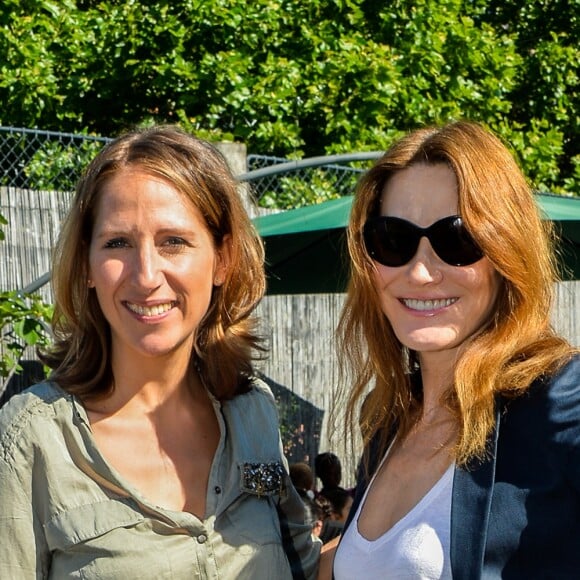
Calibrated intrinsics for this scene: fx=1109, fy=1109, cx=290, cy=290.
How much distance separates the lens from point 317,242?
16.7 ft

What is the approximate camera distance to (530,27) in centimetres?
1311

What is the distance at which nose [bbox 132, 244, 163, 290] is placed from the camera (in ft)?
7.36

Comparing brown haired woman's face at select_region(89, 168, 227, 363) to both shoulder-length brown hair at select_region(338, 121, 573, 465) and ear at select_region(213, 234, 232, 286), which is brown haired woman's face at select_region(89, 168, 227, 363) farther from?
shoulder-length brown hair at select_region(338, 121, 573, 465)

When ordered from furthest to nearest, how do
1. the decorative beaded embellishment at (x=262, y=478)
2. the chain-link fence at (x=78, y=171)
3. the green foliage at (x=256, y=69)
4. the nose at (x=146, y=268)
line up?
the green foliage at (x=256, y=69) < the chain-link fence at (x=78, y=171) < the decorative beaded embellishment at (x=262, y=478) < the nose at (x=146, y=268)

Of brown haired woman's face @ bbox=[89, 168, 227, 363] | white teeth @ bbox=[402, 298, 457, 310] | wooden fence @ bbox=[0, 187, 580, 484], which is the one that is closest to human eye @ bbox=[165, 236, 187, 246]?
brown haired woman's face @ bbox=[89, 168, 227, 363]

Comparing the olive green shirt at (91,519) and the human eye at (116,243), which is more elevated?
the human eye at (116,243)

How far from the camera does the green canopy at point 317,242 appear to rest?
4.58m

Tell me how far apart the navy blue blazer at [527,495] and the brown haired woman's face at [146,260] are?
0.70 metres

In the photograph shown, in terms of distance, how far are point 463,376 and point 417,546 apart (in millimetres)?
319

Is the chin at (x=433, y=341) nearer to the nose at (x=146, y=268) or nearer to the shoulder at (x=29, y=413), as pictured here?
the nose at (x=146, y=268)

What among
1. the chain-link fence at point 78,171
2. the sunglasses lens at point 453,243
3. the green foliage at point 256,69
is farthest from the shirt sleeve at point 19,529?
the green foliage at point 256,69

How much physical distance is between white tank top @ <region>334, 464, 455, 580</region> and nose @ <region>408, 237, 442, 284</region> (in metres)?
0.36

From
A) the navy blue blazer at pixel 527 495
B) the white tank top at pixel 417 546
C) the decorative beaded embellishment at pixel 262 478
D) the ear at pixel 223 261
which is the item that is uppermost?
the ear at pixel 223 261

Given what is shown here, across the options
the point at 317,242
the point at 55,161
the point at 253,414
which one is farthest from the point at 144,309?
the point at 55,161
